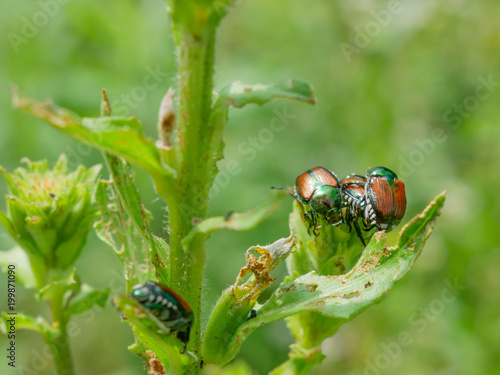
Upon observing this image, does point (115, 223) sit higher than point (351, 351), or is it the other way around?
point (115, 223)

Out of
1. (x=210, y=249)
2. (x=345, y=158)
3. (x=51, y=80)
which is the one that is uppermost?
(x=51, y=80)

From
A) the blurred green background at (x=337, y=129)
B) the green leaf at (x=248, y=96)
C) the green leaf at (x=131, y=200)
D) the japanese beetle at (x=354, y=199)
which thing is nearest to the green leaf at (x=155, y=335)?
the green leaf at (x=131, y=200)

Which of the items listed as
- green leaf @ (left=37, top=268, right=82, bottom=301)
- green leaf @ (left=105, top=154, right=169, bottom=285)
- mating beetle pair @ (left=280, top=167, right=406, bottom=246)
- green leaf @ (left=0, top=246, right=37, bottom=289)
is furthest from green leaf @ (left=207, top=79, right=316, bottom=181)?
green leaf @ (left=0, top=246, right=37, bottom=289)

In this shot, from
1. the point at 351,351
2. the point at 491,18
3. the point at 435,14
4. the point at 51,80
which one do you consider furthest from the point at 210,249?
the point at 491,18

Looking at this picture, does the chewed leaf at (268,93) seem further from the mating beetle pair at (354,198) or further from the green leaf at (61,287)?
the green leaf at (61,287)

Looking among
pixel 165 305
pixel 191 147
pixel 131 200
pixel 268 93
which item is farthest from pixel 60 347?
pixel 268 93

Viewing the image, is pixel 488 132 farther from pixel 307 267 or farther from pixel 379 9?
pixel 307 267
